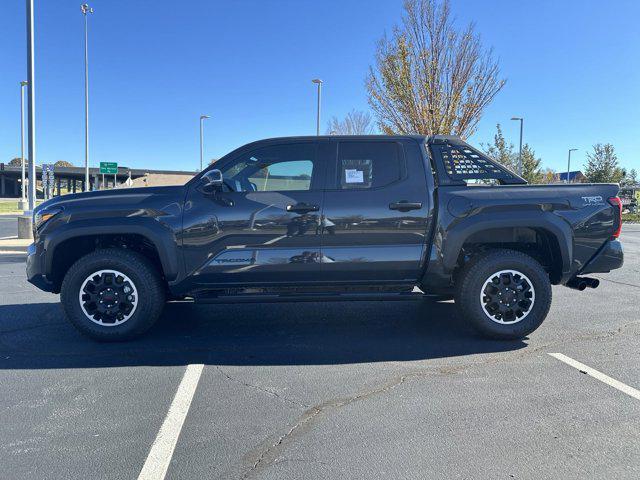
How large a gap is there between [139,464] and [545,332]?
4.18 meters

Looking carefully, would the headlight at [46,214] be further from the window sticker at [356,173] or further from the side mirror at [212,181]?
the window sticker at [356,173]

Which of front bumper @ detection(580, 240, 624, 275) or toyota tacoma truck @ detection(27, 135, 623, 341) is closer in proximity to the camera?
toyota tacoma truck @ detection(27, 135, 623, 341)

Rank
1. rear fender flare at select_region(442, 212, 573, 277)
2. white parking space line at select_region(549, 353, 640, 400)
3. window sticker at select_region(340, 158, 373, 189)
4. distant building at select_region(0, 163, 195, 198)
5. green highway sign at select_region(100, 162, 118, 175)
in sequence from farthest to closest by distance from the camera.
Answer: distant building at select_region(0, 163, 195, 198) < green highway sign at select_region(100, 162, 118, 175) < window sticker at select_region(340, 158, 373, 189) < rear fender flare at select_region(442, 212, 573, 277) < white parking space line at select_region(549, 353, 640, 400)

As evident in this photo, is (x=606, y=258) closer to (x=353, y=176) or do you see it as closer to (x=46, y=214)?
(x=353, y=176)

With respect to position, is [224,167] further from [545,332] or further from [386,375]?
[545,332]

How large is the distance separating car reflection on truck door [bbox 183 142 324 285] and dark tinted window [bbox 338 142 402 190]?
36cm

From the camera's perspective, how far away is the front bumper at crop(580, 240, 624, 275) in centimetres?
478

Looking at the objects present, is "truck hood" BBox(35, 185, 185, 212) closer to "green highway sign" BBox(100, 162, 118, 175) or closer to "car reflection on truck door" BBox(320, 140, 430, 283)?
"car reflection on truck door" BBox(320, 140, 430, 283)

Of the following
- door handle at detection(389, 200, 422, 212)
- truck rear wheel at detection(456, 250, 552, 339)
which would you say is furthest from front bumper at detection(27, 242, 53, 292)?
truck rear wheel at detection(456, 250, 552, 339)

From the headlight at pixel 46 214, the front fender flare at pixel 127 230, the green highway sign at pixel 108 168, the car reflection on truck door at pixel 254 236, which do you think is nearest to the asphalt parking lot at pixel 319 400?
the car reflection on truck door at pixel 254 236

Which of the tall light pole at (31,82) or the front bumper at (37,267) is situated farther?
the tall light pole at (31,82)

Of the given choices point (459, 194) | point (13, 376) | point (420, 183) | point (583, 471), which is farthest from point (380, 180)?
point (13, 376)

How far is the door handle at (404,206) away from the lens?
4648mm

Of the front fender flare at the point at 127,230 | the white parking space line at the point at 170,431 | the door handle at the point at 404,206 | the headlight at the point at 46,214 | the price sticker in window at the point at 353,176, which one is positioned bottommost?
the white parking space line at the point at 170,431
